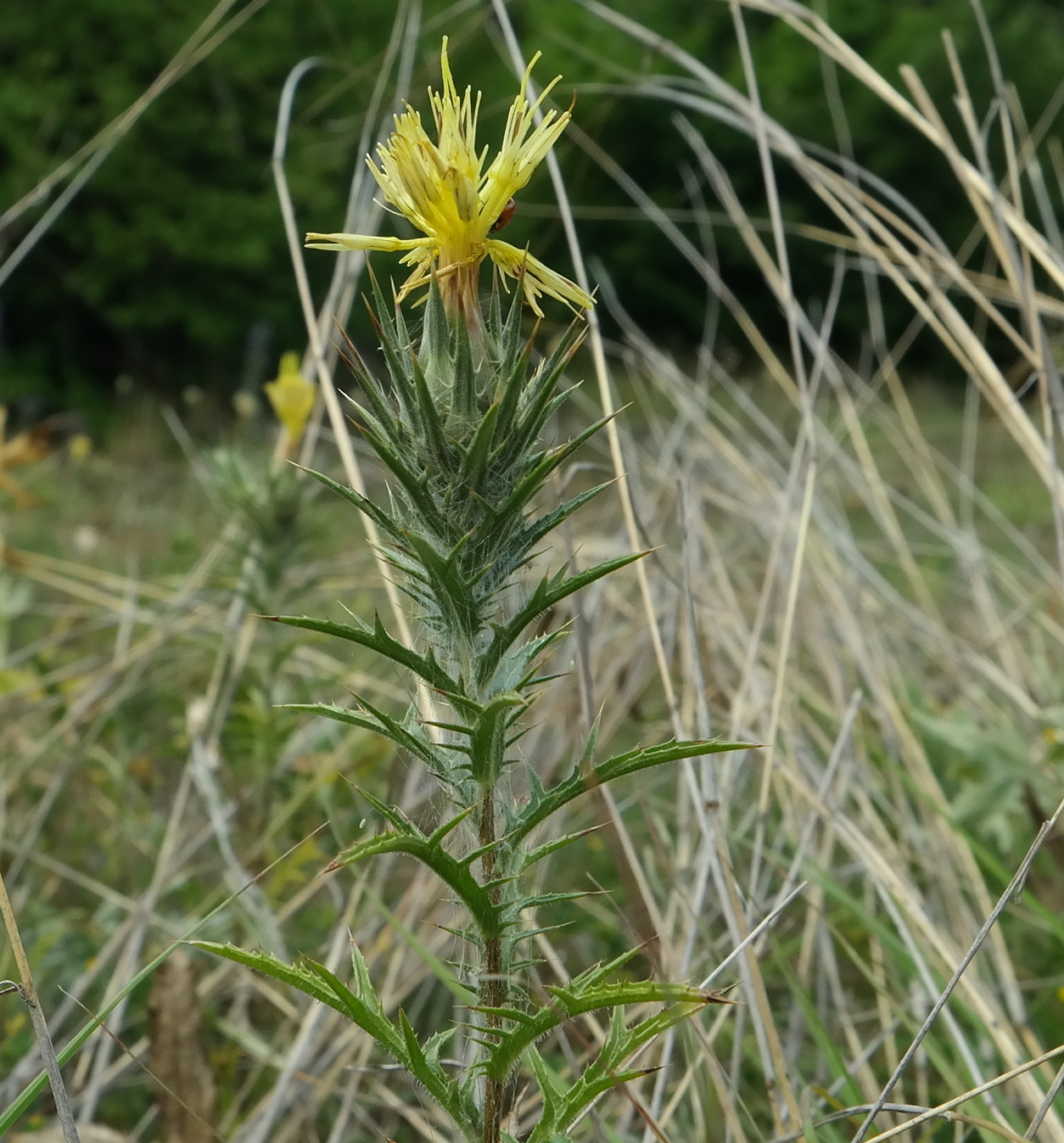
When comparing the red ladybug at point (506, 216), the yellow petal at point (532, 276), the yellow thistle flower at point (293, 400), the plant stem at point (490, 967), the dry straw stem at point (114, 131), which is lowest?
the plant stem at point (490, 967)

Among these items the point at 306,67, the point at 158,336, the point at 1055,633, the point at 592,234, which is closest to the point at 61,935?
the point at 306,67

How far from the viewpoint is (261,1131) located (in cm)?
112

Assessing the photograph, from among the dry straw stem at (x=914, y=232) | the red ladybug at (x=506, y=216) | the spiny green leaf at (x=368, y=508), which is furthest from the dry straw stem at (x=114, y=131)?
the spiny green leaf at (x=368, y=508)

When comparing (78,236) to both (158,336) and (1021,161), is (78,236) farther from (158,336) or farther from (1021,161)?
(1021,161)

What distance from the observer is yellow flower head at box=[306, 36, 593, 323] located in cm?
59

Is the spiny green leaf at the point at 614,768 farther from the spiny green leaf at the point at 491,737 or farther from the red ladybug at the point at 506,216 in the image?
the red ladybug at the point at 506,216

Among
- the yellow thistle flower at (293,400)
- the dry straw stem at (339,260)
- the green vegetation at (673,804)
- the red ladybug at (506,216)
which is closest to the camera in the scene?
the red ladybug at (506,216)

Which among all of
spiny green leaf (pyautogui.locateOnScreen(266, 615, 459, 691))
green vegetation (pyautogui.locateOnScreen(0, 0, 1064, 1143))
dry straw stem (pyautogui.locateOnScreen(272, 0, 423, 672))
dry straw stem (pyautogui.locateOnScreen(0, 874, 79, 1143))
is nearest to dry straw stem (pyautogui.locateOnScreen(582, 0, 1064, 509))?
green vegetation (pyautogui.locateOnScreen(0, 0, 1064, 1143))

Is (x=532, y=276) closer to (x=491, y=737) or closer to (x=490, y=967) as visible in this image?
(x=491, y=737)

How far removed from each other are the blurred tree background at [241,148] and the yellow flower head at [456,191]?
6.86 m

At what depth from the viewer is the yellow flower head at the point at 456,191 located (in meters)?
0.59

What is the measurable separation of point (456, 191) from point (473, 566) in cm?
20

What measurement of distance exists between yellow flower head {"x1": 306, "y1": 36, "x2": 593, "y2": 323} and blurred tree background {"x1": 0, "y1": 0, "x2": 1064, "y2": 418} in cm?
686

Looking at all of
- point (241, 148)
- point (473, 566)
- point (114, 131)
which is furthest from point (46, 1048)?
point (241, 148)
